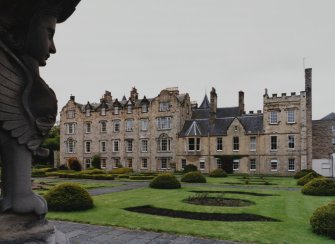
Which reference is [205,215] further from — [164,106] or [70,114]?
[70,114]

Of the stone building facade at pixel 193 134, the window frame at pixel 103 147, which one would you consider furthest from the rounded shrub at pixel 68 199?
the window frame at pixel 103 147

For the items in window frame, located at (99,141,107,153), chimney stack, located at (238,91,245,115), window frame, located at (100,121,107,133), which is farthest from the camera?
window frame, located at (100,121,107,133)

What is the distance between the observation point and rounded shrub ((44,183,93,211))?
479 inches

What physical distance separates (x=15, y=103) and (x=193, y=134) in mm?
45238

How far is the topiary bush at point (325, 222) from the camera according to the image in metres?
8.81

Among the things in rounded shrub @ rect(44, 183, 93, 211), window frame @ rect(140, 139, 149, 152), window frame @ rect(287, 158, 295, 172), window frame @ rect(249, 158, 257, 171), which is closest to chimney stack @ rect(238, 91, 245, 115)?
window frame @ rect(249, 158, 257, 171)

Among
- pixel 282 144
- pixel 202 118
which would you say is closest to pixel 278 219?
pixel 282 144

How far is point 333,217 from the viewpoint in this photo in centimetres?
884

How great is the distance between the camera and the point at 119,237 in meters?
8.41

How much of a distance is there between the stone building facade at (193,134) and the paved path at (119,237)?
38.0 m

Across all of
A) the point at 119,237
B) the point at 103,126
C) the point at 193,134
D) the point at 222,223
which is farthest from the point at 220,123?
the point at 119,237

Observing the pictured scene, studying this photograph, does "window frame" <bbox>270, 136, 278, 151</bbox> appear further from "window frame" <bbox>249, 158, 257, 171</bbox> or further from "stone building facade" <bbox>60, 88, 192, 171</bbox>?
"stone building facade" <bbox>60, 88, 192, 171</bbox>

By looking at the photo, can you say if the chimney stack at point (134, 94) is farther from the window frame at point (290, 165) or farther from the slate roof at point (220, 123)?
the window frame at point (290, 165)

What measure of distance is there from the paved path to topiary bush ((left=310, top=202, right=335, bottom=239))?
2.81 metres
